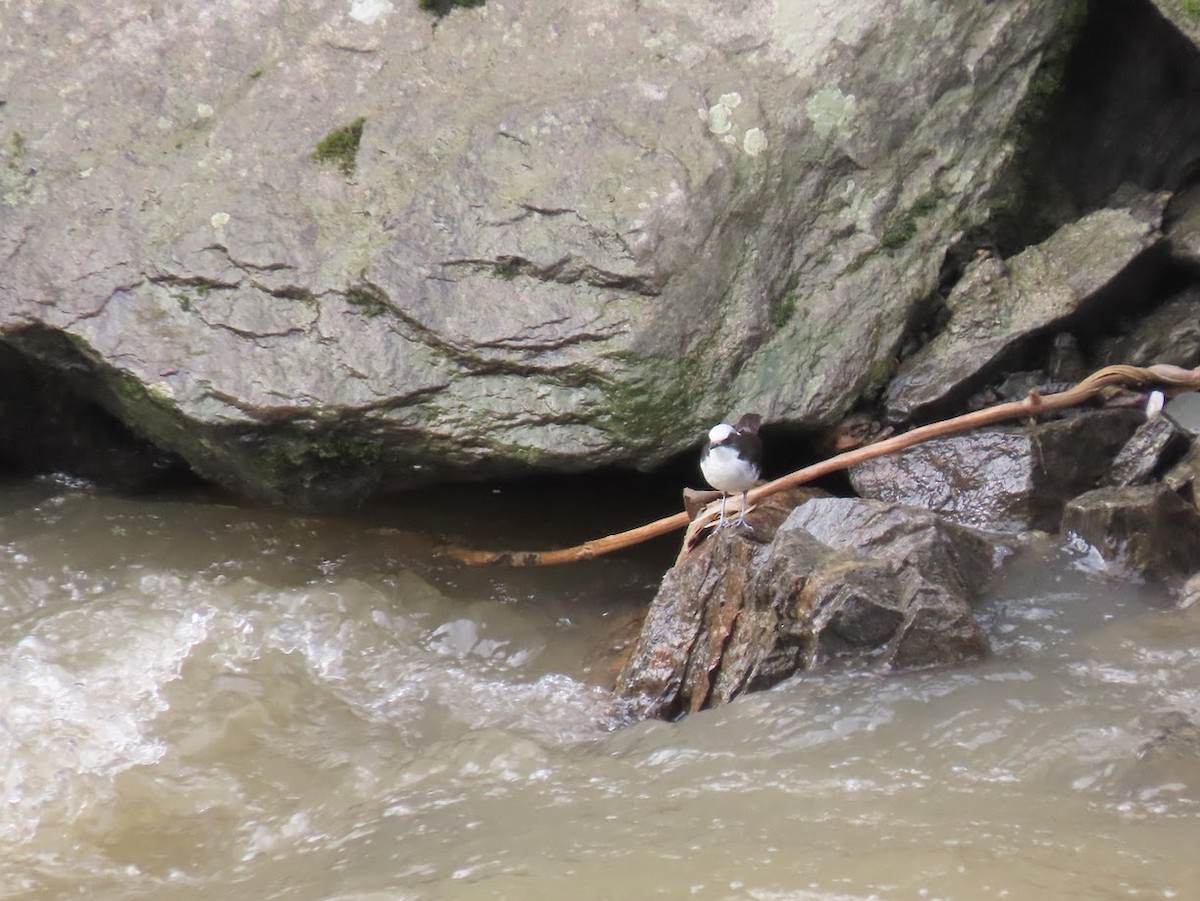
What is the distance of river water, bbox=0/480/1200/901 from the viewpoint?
102 inches

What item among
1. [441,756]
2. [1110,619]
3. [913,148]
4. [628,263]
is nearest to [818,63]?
[913,148]

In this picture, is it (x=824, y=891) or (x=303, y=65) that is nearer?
(x=824, y=891)

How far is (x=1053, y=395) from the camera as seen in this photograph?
15.1ft

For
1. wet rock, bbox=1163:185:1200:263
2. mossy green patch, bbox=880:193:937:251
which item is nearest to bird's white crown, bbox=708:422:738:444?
mossy green patch, bbox=880:193:937:251

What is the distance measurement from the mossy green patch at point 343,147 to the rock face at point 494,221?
0.02 metres

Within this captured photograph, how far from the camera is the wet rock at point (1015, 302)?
4.67m

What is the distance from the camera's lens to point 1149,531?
13.0 feet

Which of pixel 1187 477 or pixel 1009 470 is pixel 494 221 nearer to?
pixel 1009 470

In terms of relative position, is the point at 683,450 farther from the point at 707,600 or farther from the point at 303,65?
the point at 303,65

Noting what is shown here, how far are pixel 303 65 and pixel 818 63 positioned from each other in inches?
91.3

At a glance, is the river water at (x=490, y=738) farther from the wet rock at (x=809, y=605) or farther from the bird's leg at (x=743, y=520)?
the bird's leg at (x=743, y=520)

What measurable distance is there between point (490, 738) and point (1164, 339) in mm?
3336

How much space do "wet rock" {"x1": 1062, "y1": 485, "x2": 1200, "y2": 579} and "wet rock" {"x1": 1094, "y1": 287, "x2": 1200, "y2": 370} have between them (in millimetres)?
917

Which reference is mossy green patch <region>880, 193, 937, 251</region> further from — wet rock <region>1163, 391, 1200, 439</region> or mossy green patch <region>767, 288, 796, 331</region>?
wet rock <region>1163, 391, 1200, 439</region>
